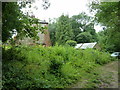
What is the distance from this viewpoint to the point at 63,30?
14102 millimetres

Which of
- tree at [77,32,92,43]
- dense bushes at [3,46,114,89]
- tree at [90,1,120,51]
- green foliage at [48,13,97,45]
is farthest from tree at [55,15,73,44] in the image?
tree at [90,1,120,51]

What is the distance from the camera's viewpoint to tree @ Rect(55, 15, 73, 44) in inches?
501

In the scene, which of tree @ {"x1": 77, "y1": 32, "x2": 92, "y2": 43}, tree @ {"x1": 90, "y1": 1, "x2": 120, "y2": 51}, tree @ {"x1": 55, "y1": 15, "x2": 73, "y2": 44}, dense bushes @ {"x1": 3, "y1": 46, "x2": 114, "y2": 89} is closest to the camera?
dense bushes @ {"x1": 3, "y1": 46, "x2": 114, "y2": 89}

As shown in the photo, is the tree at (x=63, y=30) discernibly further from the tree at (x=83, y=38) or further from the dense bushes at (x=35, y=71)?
the dense bushes at (x=35, y=71)

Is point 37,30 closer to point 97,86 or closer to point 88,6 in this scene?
point 88,6

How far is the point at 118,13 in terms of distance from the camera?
3367 millimetres

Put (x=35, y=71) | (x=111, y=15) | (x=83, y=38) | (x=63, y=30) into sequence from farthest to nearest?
(x=63, y=30) < (x=83, y=38) < (x=111, y=15) < (x=35, y=71)

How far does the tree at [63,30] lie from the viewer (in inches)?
501

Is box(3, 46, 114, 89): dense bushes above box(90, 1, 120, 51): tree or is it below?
below

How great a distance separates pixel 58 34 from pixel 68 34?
4.04ft

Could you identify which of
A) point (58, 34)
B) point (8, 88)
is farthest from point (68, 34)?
point (8, 88)

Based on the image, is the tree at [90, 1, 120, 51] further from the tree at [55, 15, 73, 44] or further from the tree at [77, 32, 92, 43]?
the tree at [77, 32, 92, 43]

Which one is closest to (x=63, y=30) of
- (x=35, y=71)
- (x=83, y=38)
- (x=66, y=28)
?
(x=66, y=28)

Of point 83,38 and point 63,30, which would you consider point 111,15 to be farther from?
point 63,30
